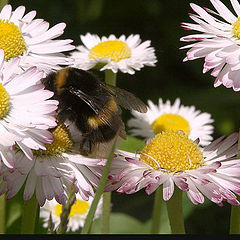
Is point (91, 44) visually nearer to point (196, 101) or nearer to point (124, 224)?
point (124, 224)

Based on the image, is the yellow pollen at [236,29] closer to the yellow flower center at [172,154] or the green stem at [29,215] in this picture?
the yellow flower center at [172,154]

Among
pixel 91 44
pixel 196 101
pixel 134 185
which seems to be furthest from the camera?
pixel 196 101

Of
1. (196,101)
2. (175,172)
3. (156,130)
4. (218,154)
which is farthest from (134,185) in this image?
(196,101)

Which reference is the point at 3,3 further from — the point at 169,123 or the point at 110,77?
the point at 169,123

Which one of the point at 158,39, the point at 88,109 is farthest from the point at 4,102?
the point at 158,39

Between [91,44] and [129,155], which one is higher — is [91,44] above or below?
above

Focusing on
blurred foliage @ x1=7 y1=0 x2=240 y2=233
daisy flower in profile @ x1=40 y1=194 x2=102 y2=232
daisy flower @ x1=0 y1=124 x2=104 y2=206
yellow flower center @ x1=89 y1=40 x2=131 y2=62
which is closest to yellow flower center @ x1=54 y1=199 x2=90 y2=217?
daisy flower in profile @ x1=40 y1=194 x2=102 y2=232

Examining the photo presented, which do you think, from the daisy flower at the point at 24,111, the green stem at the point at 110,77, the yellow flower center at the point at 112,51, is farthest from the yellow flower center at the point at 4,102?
the yellow flower center at the point at 112,51
